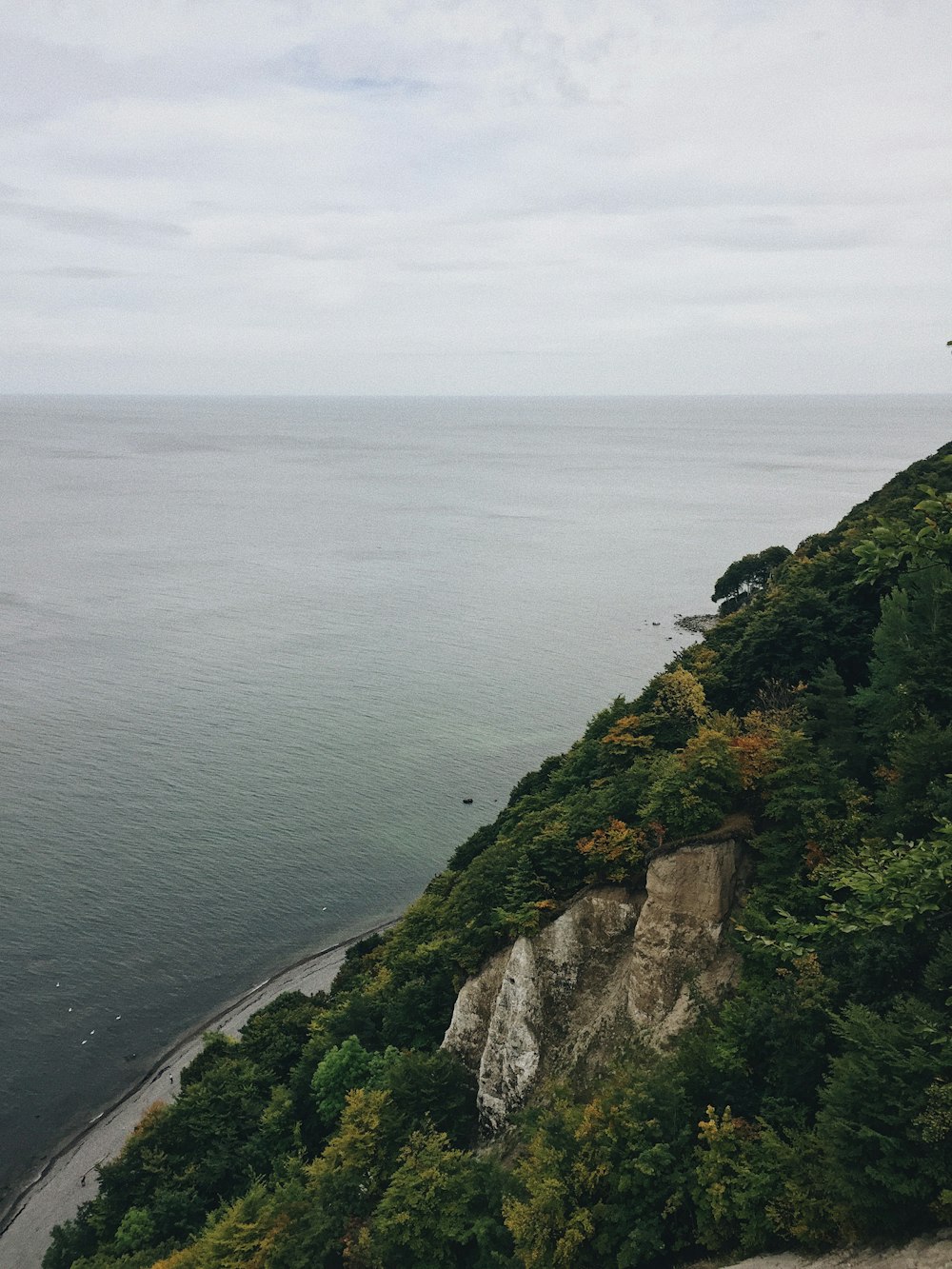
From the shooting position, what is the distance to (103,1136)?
1624 inches

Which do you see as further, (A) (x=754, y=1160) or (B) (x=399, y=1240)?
(B) (x=399, y=1240)

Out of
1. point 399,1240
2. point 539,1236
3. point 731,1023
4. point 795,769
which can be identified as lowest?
point 399,1240

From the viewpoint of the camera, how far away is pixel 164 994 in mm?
49438

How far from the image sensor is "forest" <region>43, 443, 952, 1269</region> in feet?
57.1

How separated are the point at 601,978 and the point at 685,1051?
201 inches

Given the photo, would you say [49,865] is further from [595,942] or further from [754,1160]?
[754,1160]

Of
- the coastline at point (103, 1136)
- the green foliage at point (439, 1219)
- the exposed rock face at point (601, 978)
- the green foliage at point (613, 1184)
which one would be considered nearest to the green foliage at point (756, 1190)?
the green foliage at point (613, 1184)

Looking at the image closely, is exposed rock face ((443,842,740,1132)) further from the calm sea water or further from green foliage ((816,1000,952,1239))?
the calm sea water

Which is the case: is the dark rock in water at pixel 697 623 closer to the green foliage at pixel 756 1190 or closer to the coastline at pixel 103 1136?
the coastline at pixel 103 1136

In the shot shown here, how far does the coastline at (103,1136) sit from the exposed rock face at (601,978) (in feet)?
67.3

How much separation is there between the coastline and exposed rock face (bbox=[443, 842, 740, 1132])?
20527mm

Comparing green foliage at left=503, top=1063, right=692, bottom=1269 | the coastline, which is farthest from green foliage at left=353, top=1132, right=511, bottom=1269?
the coastline

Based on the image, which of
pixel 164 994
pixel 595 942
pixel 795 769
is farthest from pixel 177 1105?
pixel 795 769

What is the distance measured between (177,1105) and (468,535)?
13716 centimetres
